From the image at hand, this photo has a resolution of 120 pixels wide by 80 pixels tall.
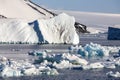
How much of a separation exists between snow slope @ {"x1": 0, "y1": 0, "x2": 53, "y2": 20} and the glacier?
4339 centimetres

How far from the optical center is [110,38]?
70938mm

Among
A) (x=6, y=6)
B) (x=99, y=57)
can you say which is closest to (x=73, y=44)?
(x=99, y=57)

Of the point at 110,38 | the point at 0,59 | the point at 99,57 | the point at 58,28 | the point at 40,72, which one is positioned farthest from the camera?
the point at 110,38

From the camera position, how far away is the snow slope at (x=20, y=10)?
96.3m

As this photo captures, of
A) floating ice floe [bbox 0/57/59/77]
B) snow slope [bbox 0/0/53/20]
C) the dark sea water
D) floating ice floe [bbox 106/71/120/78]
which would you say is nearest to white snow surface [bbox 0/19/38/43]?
the dark sea water

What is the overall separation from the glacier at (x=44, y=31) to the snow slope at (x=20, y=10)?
142ft

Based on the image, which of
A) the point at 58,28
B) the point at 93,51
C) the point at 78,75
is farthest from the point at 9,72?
the point at 58,28

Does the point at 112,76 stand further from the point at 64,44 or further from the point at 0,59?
the point at 64,44

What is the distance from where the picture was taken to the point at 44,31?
48.9 meters

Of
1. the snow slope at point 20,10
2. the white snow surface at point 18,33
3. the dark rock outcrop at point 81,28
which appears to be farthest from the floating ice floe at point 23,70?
the dark rock outcrop at point 81,28

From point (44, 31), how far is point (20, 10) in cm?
5205

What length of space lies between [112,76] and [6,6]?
2826 inches

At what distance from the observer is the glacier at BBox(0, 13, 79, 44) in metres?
48.9

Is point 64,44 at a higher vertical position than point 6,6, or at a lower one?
lower
